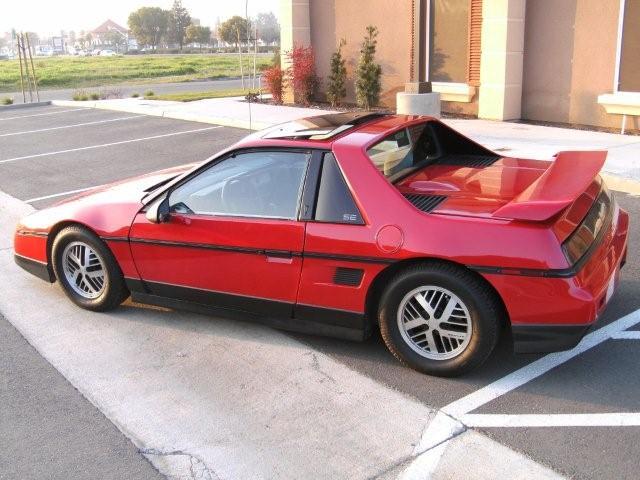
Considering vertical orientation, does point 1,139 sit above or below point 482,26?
below

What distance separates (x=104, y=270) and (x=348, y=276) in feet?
6.70

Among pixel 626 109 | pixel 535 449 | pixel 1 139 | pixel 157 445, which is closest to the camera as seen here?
pixel 535 449

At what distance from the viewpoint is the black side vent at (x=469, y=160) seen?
5.12 meters

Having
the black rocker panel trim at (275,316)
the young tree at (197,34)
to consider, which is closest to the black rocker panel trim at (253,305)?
the black rocker panel trim at (275,316)

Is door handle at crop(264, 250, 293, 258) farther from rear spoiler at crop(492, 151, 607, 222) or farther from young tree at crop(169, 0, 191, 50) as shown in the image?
young tree at crop(169, 0, 191, 50)

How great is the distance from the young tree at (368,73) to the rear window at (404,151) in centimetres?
1080

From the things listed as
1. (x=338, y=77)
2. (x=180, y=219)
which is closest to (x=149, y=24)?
(x=338, y=77)

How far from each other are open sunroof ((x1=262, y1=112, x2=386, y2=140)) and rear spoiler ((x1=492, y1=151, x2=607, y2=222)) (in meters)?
1.28

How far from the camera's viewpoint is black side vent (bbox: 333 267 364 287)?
4.12 m

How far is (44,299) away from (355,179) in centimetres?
303

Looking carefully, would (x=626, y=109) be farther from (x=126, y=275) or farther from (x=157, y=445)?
(x=157, y=445)

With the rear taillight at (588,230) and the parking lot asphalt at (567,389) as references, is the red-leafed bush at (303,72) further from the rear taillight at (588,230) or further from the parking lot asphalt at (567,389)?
the rear taillight at (588,230)

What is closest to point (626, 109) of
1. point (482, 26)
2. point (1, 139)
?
point (482, 26)

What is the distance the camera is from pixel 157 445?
140 inches
